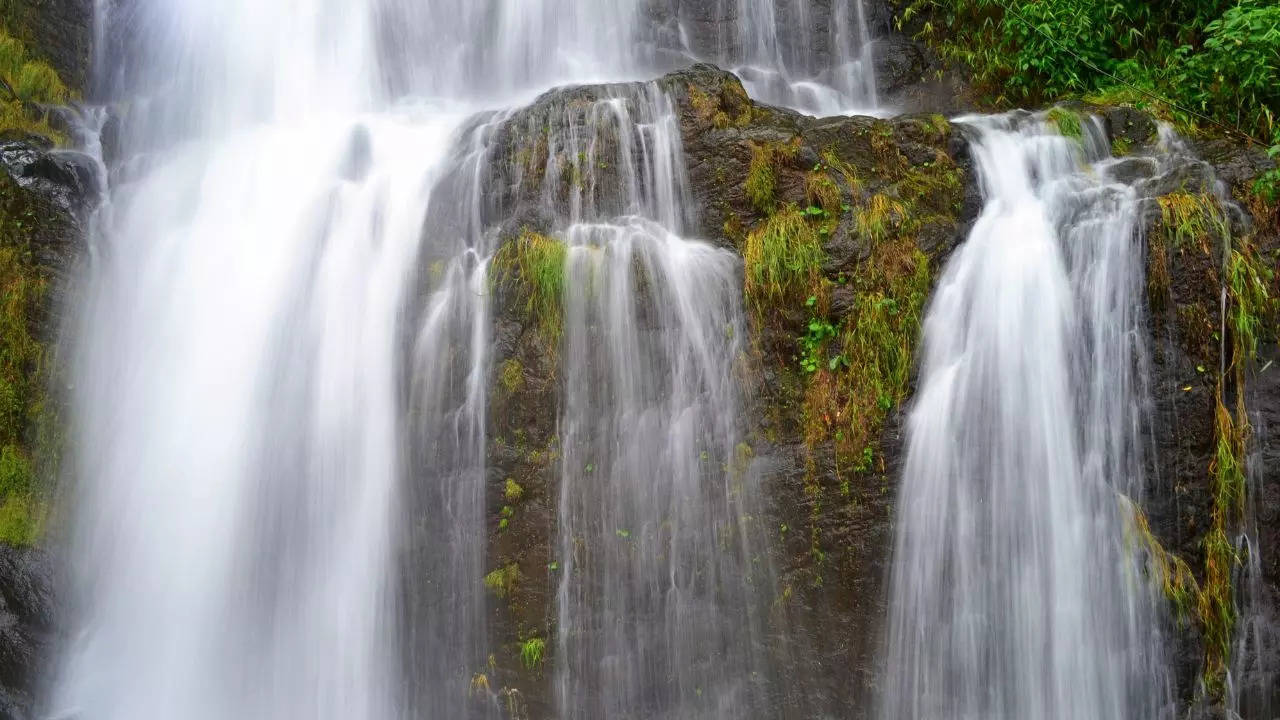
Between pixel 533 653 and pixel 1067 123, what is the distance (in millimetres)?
5517

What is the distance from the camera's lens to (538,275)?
6.09m

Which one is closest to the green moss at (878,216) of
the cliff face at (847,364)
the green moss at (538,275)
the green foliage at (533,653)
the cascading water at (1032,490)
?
the cliff face at (847,364)

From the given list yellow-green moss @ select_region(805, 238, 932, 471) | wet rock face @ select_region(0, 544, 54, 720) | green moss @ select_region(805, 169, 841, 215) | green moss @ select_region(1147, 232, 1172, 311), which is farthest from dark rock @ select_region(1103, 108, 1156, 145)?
wet rock face @ select_region(0, 544, 54, 720)

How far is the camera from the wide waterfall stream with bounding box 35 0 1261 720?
5.25m

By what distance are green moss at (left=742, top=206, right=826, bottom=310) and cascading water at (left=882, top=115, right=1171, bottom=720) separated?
3.02 ft

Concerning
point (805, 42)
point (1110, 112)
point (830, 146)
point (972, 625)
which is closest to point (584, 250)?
point (830, 146)

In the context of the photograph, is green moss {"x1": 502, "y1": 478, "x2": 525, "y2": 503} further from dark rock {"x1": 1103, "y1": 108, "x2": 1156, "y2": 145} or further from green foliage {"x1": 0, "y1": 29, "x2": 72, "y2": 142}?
green foliage {"x1": 0, "y1": 29, "x2": 72, "y2": 142}

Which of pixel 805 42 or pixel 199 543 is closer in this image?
pixel 199 543

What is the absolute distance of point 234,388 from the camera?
266 inches

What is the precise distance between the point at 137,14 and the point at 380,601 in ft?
26.4

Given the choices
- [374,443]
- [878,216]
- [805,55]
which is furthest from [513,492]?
[805,55]

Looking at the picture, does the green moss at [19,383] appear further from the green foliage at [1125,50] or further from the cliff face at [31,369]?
the green foliage at [1125,50]

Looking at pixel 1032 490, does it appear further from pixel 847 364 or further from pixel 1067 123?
pixel 1067 123

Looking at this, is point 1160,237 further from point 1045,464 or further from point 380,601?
point 380,601
